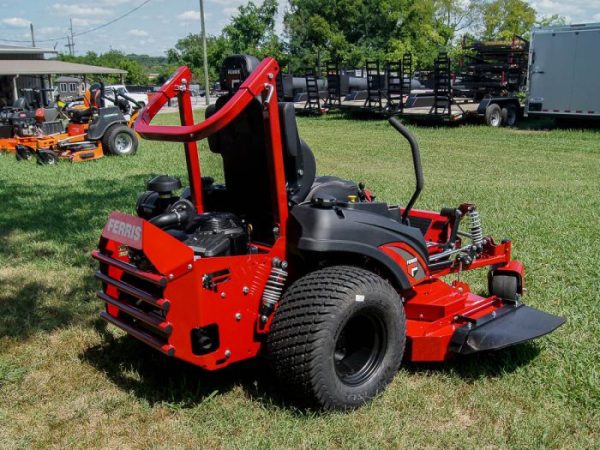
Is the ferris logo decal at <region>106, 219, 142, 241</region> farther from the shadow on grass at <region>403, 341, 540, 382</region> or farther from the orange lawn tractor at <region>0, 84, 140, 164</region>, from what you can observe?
the orange lawn tractor at <region>0, 84, 140, 164</region>

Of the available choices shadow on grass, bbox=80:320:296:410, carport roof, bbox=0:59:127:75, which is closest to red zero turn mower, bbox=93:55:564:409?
shadow on grass, bbox=80:320:296:410

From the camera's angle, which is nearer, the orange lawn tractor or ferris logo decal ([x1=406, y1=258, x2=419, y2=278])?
ferris logo decal ([x1=406, y1=258, x2=419, y2=278])

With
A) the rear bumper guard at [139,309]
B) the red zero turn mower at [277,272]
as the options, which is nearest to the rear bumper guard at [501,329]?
the red zero turn mower at [277,272]

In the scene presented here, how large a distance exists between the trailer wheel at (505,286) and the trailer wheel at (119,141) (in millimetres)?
10063

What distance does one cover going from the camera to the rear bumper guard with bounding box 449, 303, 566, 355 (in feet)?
12.1

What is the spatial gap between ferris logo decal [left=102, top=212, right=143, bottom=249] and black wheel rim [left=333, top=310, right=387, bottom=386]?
3.70 feet

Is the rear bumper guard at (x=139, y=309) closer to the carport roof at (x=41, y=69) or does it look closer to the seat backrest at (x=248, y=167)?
the seat backrest at (x=248, y=167)

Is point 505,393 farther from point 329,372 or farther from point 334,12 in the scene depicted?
point 334,12

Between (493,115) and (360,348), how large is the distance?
1557 centimetres

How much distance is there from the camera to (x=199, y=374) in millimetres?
3850

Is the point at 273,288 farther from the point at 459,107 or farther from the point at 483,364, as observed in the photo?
the point at 459,107

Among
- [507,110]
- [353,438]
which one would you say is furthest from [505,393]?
[507,110]

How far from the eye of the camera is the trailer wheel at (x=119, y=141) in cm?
1304

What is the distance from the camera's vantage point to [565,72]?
16.8 meters
